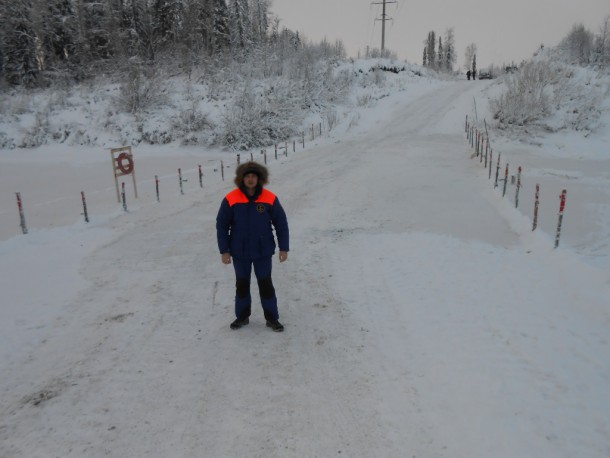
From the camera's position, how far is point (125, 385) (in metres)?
4.53

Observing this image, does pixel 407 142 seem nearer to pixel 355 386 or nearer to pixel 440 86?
pixel 355 386

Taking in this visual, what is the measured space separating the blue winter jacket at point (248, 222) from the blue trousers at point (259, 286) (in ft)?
0.39

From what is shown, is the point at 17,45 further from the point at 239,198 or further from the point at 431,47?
the point at 431,47

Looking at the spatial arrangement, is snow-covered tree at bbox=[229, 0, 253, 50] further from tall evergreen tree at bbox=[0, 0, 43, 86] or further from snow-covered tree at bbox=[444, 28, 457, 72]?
snow-covered tree at bbox=[444, 28, 457, 72]

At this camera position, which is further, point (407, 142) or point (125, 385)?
point (407, 142)

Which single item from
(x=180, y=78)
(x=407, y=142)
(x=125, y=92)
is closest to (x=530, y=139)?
(x=407, y=142)

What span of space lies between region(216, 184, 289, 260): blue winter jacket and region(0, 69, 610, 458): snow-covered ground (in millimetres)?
1064

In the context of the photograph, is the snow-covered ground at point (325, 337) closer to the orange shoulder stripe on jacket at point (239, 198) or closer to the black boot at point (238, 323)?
the black boot at point (238, 323)

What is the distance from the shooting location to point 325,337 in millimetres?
5492

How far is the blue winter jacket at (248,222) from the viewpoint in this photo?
5.23 m

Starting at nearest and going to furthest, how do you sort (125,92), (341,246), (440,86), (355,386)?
(355,386) < (341,246) < (125,92) < (440,86)

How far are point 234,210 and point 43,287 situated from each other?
12.8 feet

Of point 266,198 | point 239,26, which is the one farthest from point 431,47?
A: point 266,198

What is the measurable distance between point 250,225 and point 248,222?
0.14 ft
